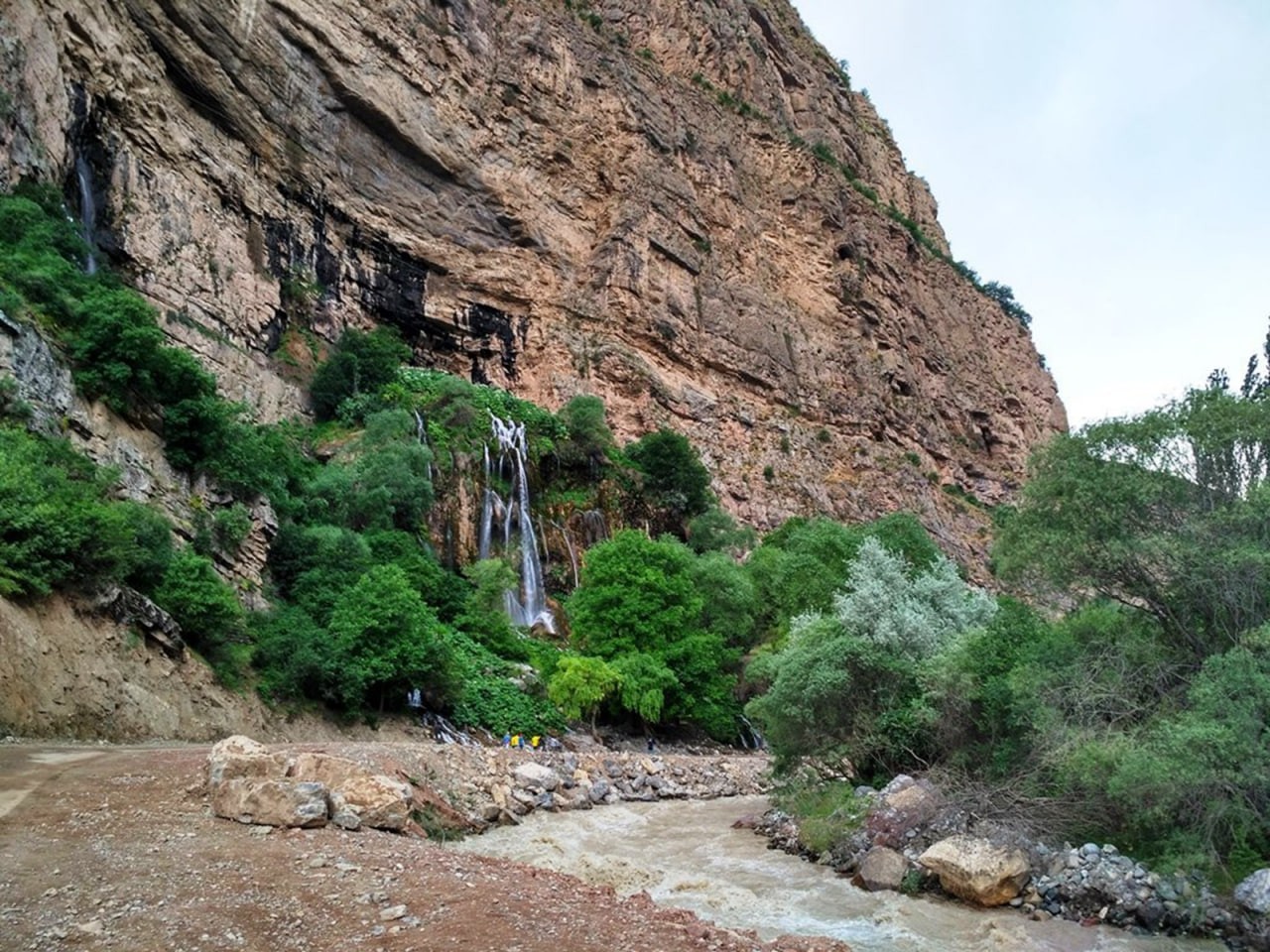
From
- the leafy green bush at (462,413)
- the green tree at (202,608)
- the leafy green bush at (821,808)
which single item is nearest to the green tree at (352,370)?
the leafy green bush at (462,413)

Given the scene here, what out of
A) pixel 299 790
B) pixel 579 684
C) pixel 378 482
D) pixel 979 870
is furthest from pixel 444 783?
pixel 378 482

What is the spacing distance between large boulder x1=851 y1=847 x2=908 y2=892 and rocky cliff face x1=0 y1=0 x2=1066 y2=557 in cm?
2547

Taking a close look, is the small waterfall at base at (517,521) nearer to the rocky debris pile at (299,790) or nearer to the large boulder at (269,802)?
the rocky debris pile at (299,790)

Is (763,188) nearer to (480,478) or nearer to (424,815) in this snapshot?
(480,478)

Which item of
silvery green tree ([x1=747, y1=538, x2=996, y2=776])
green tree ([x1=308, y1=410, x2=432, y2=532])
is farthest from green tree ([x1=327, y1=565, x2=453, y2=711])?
silvery green tree ([x1=747, y1=538, x2=996, y2=776])

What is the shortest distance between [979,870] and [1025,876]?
0.61 meters

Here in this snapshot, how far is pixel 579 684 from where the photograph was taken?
21.8m

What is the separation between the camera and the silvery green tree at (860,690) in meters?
14.1

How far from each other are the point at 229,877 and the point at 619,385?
36.7m

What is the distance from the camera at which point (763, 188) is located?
186ft

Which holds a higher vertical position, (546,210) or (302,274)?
(546,210)

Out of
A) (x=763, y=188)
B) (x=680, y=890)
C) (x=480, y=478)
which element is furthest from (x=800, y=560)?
Answer: (x=763, y=188)

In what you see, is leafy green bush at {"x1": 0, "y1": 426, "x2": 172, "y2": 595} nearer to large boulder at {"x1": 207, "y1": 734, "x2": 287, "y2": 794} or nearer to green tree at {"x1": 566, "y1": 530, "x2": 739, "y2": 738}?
large boulder at {"x1": 207, "y1": 734, "x2": 287, "y2": 794}

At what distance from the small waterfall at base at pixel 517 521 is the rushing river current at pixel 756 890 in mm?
16015
